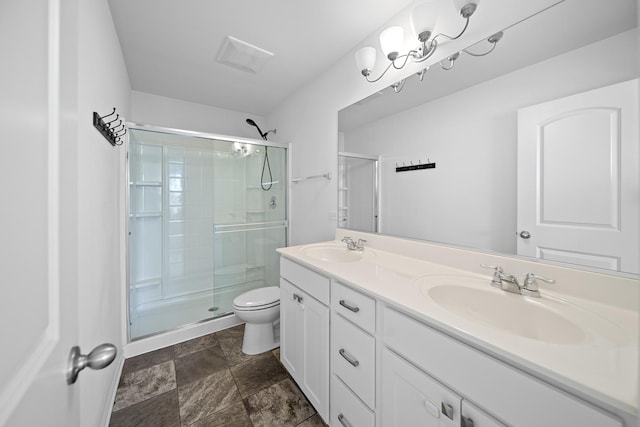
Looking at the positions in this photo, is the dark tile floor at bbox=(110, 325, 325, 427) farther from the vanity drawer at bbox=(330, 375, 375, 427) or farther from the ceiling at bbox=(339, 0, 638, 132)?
the ceiling at bbox=(339, 0, 638, 132)

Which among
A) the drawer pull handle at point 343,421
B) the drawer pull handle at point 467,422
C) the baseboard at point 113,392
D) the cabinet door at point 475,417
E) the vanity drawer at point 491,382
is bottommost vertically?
the baseboard at point 113,392

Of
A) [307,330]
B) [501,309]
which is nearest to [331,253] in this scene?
[307,330]

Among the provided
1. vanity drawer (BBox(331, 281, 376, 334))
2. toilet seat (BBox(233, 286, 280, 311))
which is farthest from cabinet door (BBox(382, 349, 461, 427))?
toilet seat (BBox(233, 286, 280, 311))

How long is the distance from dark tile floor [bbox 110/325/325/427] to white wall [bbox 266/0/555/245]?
1.09 meters

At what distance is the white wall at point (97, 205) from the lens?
0.89m

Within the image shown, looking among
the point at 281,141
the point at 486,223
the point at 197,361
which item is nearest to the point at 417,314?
the point at 486,223

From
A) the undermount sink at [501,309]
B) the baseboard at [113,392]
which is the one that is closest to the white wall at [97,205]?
the baseboard at [113,392]

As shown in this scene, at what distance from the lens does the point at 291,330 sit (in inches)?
57.7

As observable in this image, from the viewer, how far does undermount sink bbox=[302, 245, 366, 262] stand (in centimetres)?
160

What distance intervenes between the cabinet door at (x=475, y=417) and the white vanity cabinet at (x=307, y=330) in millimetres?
621

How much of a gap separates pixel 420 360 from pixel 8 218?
3.11ft

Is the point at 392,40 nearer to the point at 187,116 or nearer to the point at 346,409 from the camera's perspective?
the point at 346,409

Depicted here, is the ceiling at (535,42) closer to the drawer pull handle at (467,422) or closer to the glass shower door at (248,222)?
the drawer pull handle at (467,422)

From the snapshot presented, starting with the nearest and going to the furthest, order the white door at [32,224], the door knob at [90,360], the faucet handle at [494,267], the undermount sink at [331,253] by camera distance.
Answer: the white door at [32,224]
the door knob at [90,360]
the faucet handle at [494,267]
the undermount sink at [331,253]
